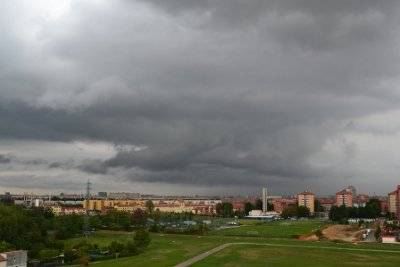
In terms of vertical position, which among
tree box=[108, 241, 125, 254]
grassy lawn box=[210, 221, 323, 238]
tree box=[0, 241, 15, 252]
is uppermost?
tree box=[0, 241, 15, 252]

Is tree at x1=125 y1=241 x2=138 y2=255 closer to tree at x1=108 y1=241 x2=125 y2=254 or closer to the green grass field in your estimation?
tree at x1=108 y1=241 x2=125 y2=254

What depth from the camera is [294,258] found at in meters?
52.6

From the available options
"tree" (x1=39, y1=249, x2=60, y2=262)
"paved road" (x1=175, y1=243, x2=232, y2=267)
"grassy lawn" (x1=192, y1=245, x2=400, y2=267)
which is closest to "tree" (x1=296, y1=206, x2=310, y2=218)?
"paved road" (x1=175, y1=243, x2=232, y2=267)

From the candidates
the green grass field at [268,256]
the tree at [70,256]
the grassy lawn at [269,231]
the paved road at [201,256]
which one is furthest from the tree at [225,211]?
the tree at [70,256]

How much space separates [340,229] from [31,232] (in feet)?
204

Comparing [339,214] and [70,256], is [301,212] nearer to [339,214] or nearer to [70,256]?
[339,214]

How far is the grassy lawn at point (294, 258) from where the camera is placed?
48.6 m

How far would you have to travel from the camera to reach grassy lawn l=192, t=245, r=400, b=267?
160ft

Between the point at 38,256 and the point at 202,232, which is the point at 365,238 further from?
the point at 38,256

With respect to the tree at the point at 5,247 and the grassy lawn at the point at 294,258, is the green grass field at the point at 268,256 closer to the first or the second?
the grassy lawn at the point at 294,258

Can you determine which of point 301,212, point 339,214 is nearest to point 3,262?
point 339,214

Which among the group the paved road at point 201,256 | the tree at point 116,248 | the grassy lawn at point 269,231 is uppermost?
the tree at point 116,248

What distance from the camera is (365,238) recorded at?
83.4 meters

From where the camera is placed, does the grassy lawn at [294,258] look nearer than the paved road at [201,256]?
No
